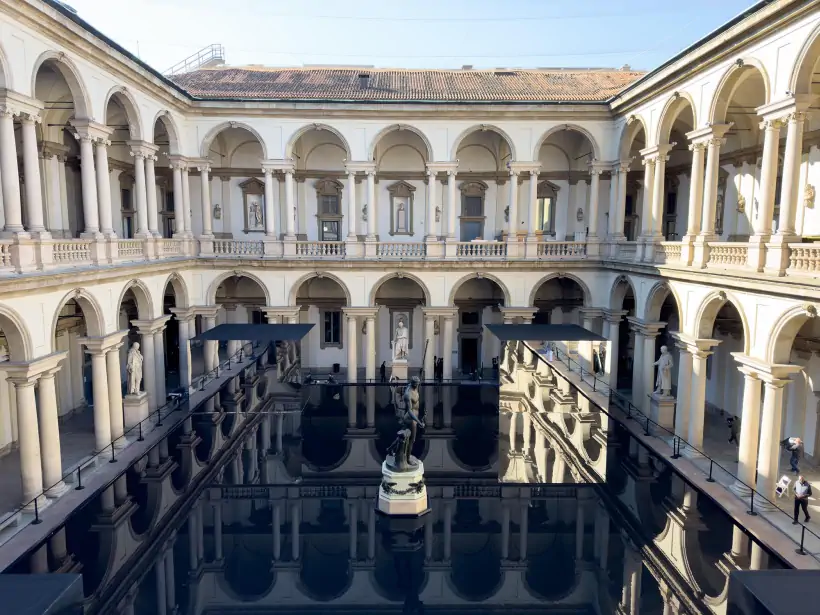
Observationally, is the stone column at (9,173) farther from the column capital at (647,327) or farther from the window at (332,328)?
the column capital at (647,327)

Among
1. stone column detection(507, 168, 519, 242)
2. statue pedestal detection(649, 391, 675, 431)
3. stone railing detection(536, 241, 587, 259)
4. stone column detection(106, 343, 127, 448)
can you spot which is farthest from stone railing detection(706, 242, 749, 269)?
stone column detection(106, 343, 127, 448)

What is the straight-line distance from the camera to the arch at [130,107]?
19.5m

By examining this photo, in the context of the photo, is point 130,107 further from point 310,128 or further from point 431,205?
point 431,205

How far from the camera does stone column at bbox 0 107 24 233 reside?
46.3 ft

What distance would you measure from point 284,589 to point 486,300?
20.9m

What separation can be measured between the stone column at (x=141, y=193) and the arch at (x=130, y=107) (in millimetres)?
692

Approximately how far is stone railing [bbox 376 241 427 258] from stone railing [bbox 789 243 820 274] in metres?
15.4

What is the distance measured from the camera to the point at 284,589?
11.9m

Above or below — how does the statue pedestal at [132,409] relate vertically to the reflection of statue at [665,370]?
below

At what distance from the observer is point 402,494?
1478 centimetres

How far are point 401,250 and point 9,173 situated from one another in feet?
52.7

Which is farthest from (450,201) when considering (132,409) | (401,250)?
(132,409)

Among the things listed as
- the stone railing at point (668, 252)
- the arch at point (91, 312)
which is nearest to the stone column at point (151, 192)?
the arch at point (91, 312)

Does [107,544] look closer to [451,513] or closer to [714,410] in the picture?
[451,513]
